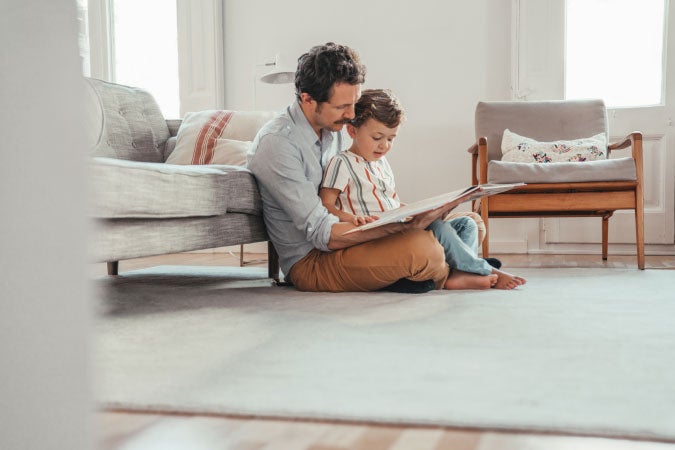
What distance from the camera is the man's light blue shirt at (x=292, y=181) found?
1.72 m

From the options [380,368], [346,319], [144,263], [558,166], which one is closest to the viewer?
[380,368]

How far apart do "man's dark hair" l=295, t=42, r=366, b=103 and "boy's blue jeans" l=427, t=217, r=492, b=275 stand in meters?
0.50

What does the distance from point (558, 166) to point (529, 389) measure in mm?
1941

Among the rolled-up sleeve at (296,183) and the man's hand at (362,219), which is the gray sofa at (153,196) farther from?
the man's hand at (362,219)

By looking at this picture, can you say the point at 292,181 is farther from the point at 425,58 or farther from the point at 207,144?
the point at 425,58

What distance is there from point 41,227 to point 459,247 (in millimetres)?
1729

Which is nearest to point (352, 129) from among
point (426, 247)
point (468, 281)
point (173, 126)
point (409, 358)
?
point (426, 247)

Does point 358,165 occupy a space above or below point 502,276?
above

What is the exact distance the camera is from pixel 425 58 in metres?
3.64

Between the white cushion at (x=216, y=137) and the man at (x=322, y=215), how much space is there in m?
0.43

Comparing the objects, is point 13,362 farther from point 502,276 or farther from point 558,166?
point 558,166

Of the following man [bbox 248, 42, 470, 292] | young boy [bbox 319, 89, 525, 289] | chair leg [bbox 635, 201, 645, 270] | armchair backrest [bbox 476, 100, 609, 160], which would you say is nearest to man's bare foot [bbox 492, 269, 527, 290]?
young boy [bbox 319, 89, 525, 289]

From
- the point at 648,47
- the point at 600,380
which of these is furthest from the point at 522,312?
the point at 648,47

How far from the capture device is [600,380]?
868mm
